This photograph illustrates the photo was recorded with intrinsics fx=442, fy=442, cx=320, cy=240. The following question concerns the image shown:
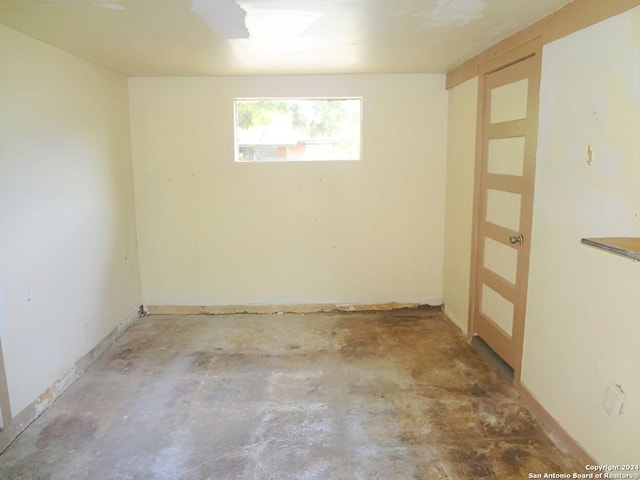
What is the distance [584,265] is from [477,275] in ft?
4.71

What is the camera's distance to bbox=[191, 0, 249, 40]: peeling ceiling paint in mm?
2172

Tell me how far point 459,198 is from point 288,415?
2422mm

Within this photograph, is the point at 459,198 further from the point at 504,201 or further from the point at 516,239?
the point at 516,239

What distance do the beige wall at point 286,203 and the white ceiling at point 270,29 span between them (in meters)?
0.53

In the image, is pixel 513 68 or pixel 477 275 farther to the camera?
pixel 477 275

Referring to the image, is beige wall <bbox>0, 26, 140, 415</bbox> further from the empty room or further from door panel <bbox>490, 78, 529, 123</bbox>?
door panel <bbox>490, 78, 529, 123</bbox>

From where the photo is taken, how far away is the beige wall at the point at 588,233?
73.5 inches

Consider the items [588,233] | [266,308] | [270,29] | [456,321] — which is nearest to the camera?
[588,233]

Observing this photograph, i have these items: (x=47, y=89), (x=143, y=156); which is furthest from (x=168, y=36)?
(x=143, y=156)

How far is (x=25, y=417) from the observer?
2619 millimetres

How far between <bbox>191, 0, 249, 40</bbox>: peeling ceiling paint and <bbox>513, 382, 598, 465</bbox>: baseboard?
2764mm

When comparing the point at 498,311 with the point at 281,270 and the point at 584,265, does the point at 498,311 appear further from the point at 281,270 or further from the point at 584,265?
the point at 281,270

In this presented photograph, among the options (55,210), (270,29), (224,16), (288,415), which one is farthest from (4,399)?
(270,29)

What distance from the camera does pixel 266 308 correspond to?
4578 millimetres
